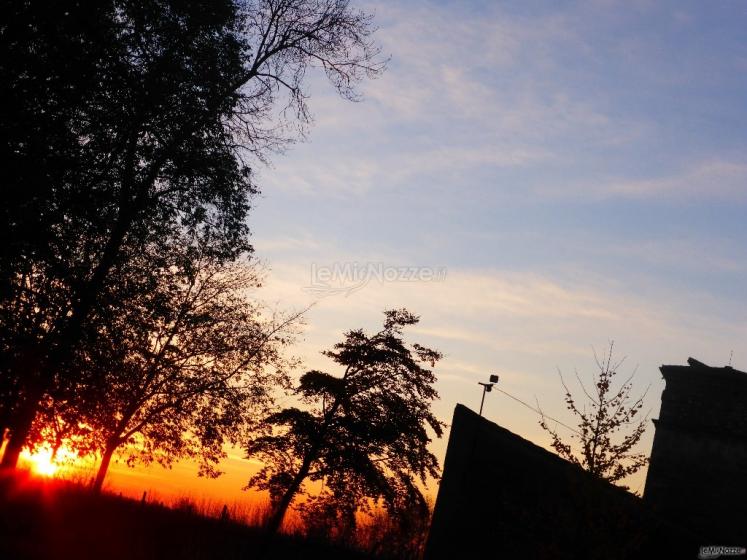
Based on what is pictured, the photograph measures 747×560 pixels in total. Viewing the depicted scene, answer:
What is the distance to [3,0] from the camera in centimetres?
1020

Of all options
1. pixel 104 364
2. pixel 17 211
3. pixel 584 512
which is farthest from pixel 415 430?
pixel 17 211

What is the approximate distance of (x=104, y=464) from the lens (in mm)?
29328

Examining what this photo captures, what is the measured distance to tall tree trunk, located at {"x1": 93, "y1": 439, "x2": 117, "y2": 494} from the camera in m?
28.0

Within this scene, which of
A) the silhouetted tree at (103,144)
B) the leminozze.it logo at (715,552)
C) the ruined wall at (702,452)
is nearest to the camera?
the silhouetted tree at (103,144)

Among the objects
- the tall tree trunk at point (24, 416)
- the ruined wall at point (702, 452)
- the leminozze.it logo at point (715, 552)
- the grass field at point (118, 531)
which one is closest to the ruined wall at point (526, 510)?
the leminozze.it logo at point (715, 552)

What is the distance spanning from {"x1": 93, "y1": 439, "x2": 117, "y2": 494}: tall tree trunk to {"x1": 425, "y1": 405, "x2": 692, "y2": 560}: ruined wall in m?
14.9

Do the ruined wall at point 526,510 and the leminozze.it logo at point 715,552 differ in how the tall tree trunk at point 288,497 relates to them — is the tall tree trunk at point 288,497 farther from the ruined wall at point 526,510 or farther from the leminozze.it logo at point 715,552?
the leminozze.it logo at point 715,552

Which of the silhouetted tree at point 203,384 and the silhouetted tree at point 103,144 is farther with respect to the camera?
the silhouetted tree at point 203,384

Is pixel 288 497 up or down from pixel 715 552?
down

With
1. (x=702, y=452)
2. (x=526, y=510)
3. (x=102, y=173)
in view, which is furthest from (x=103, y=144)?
(x=702, y=452)

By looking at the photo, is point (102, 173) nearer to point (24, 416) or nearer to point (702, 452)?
point (24, 416)

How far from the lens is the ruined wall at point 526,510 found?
53.6ft

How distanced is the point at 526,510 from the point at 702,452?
57.8 feet

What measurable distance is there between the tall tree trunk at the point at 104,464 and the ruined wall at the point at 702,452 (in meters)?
23.1
